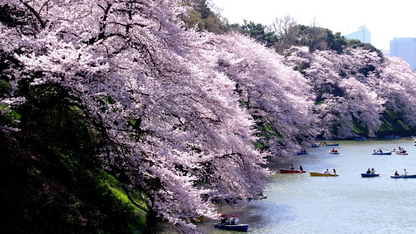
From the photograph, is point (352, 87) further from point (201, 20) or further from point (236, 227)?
point (236, 227)

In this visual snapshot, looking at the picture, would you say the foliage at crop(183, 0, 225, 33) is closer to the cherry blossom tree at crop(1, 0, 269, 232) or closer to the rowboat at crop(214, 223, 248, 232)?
the rowboat at crop(214, 223, 248, 232)

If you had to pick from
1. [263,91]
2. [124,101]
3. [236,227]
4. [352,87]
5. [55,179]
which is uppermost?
[352,87]

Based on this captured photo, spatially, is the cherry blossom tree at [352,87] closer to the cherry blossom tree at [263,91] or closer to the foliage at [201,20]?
the foliage at [201,20]

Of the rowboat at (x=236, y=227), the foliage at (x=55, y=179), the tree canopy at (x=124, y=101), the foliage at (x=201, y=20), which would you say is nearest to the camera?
the foliage at (x=55, y=179)

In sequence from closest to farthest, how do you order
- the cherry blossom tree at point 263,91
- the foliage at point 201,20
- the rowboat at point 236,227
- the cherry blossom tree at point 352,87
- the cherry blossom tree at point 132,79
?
1. the cherry blossom tree at point 132,79
2. the rowboat at point 236,227
3. the cherry blossom tree at point 263,91
4. the foliage at point 201,20
5. the cherry blossom tree at point 352,87

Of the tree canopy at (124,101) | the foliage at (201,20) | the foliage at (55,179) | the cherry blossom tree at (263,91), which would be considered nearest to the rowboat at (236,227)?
the tree canopy at (124,101)

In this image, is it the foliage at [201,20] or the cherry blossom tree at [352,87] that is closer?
the foliage at [201,20]

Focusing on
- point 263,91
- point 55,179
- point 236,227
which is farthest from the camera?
point 263,91

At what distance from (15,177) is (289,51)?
58.1 meters

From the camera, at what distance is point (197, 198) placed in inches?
500

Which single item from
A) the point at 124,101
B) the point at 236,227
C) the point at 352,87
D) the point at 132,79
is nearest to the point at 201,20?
the point at 236,227

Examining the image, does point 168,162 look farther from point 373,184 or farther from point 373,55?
point 373,55

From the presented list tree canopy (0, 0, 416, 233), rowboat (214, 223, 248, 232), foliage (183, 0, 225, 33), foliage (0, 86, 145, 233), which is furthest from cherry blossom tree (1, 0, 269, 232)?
foliage (183, 0, 225, 33)

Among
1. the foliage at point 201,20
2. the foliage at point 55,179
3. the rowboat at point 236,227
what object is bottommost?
the rowboat at point 236,227
